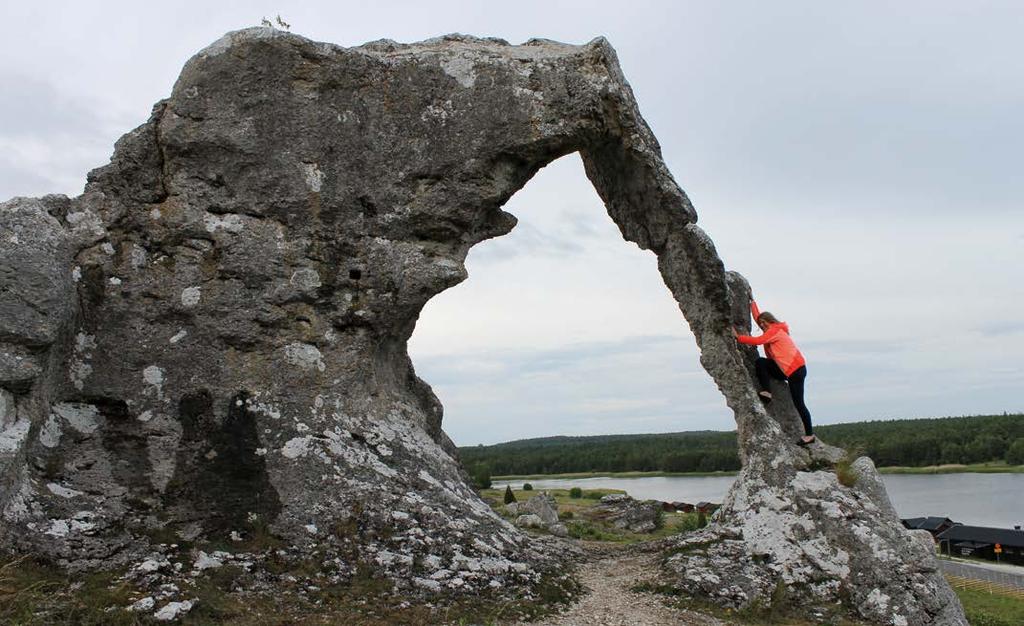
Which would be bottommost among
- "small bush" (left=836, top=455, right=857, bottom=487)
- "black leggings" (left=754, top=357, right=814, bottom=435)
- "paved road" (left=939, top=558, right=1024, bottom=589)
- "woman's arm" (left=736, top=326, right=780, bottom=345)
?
"paved road" (left=939, top=558, right=1024, bottom=589)

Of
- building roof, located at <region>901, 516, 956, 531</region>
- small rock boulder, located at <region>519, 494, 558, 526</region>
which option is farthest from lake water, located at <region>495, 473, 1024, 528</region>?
small rock boulder, located at <region>519, 494, 558, 526</region>

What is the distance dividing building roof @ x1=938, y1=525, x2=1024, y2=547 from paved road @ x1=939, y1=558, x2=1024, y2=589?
8.63 feet

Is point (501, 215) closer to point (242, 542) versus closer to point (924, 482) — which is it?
point (242, 542)

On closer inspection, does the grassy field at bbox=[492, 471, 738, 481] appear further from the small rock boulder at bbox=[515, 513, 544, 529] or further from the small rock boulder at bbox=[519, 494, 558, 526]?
the small rock boulder at bbox=[515, 513, 544, 529]

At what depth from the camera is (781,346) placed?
37.2 feet

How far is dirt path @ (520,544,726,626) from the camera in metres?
7.99

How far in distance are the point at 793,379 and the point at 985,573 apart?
1965 centimetres

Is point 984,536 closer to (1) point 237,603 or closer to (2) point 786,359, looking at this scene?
(2) point 786,359

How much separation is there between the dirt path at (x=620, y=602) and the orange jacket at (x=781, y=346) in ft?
11.0

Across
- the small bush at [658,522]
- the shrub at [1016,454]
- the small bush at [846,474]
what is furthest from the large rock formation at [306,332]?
the shrub at [1016,454]

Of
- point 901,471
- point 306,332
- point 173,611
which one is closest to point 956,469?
point 901,471

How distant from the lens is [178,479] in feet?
27.4

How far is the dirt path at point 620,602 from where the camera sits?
314 inches

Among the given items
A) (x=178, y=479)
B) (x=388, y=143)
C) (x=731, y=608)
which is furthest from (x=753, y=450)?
(x=178, y=479)
